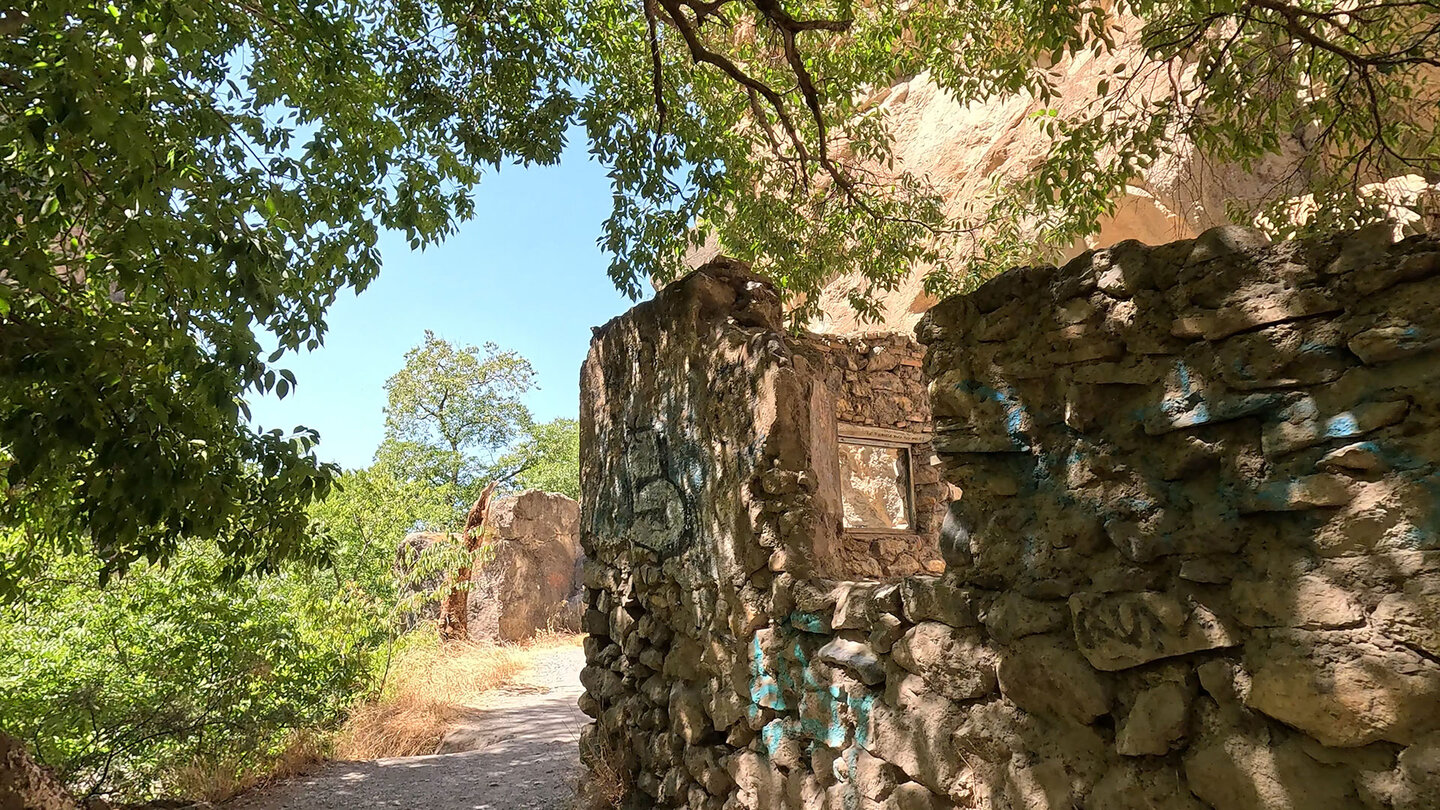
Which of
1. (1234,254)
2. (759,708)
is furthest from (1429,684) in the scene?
(759,708)

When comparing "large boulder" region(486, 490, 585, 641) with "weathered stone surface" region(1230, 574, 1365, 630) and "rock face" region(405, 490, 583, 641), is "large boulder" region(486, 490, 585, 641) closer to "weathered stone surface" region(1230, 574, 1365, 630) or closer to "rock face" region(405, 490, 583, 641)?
"rock face" region(405, 490, 583, 641)

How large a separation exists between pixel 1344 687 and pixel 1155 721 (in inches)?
15.6

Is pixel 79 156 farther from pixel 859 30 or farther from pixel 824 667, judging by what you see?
pixel 859 30

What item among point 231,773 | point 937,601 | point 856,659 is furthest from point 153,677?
point 937,601

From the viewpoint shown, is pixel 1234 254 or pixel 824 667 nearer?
pixel 1234 254

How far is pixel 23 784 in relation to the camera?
339 centimetres

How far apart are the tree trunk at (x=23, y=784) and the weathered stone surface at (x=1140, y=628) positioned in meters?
4.11

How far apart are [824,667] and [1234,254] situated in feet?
6.25

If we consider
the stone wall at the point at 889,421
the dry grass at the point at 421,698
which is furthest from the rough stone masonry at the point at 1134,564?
the dry grass at the point at 421,698

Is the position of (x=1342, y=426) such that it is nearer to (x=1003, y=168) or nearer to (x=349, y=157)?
(x=349, y=157)

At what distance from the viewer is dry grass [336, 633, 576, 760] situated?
6.48m

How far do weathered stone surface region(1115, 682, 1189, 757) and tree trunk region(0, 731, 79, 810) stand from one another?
414 centimetres

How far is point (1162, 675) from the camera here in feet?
6.00

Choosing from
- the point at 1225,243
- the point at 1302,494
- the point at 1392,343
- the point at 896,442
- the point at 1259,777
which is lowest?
the point at 1259,777
